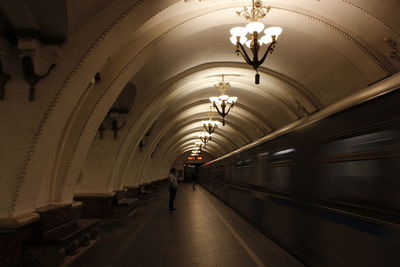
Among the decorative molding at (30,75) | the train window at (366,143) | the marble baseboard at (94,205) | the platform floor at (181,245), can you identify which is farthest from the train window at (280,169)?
the marble baseboard at (94,205)

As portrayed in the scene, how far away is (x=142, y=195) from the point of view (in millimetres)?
Answer: 15430

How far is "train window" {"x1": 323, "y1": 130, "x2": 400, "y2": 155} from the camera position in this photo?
3.06 m

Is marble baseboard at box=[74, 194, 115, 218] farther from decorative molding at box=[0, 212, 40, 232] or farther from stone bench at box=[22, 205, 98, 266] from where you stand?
decorative molding at box=[0, 212, 40, 232]

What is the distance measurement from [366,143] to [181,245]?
412cm

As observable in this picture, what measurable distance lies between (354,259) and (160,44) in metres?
6.11

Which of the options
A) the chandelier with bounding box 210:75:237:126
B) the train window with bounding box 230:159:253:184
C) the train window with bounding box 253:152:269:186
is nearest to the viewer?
the train window with bounding box 253:152:269:186

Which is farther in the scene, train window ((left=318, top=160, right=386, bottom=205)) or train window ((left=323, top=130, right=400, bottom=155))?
train window ((left=318, top=160, right=386, bottom=205))

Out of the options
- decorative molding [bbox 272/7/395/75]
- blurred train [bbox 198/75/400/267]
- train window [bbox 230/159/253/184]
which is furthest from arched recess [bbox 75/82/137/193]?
blurred train [bbox 198/75/400/267]

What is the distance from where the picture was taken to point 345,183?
3.77m

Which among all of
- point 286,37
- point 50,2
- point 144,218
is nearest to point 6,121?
point 50,2

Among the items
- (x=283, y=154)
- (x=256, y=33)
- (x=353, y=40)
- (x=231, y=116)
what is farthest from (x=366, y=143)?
(x=231, y=116)

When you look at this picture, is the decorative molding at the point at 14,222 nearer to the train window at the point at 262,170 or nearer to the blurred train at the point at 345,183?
the blurred train at the point at 345,183

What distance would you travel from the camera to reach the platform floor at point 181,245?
17.4 ft

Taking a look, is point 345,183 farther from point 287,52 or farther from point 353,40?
point 287,52
